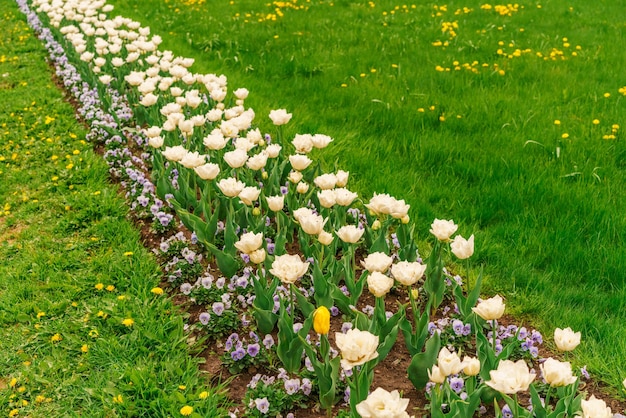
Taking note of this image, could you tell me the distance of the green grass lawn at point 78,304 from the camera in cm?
275

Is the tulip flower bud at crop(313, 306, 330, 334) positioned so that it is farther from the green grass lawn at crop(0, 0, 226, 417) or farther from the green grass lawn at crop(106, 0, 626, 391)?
the green grass lawn at crop(106, 0, 626, 391)

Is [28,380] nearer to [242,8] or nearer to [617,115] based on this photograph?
[617,115]

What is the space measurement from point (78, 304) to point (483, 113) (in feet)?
12.7

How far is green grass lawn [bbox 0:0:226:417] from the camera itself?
275 centimetres

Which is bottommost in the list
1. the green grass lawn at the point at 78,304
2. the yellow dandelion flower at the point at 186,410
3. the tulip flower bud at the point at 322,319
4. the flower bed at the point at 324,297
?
the green grass lawn at the point at 78,304

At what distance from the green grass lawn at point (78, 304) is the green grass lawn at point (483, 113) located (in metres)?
1.71

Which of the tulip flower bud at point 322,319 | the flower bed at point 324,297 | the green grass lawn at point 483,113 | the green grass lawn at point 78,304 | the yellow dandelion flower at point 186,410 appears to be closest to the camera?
the tulip flower bud at point 322,319

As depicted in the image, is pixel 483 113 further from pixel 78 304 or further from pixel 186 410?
pixel 186 410

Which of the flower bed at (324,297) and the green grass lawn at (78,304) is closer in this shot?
the flower bed at (324,297)

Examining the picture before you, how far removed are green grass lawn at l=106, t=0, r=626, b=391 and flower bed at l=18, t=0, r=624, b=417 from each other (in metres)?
0.46

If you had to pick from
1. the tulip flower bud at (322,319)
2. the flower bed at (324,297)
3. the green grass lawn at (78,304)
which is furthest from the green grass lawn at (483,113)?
the green grass lawn at (78,304)

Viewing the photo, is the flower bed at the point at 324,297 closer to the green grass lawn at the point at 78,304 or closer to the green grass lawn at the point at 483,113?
the green grass lawn at the point at 78,304

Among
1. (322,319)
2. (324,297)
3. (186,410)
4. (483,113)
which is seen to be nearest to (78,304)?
(186,410)

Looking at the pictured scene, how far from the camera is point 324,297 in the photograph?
9.48 feet
